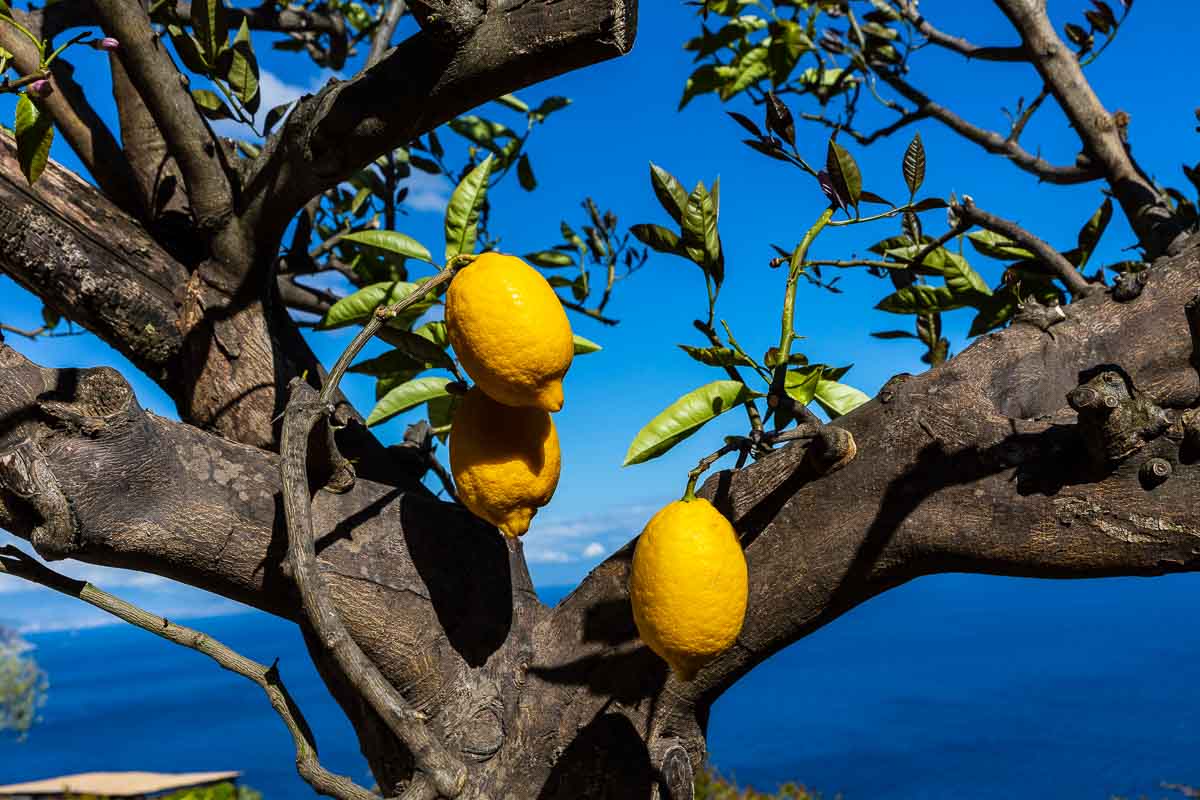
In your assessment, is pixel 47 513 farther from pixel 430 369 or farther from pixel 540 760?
pixel 540 760

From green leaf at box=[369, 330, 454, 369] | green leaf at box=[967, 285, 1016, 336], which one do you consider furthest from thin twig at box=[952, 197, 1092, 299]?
green leaf at box=[369, 330, 454, 369]

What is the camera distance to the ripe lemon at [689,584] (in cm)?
90

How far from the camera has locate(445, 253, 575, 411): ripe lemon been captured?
89 cm

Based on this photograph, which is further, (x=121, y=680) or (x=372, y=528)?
(x=121, y=680)

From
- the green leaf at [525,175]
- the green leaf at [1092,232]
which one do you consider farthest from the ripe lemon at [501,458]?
the green leaf at [525,175]

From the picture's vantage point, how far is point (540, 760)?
1.26 m

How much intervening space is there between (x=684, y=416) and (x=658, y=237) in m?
0.24

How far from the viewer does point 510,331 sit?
35.1 inches

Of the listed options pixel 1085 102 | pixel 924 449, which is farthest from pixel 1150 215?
pixel 924 449

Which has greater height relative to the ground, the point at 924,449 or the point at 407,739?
the point at 924,449

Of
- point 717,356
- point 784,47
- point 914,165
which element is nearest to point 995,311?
point 914,165

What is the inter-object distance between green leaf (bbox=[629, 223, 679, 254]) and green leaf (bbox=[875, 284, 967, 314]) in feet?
1.44

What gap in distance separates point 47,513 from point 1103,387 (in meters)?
1.18

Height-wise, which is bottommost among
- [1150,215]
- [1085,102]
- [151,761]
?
[151,761]
